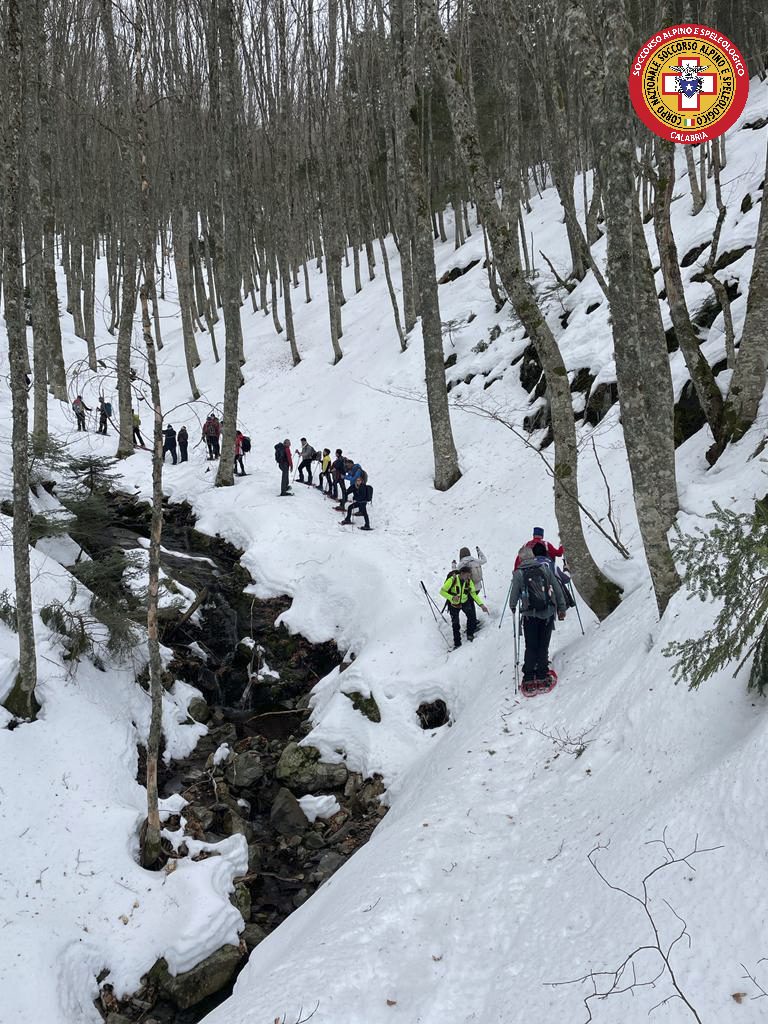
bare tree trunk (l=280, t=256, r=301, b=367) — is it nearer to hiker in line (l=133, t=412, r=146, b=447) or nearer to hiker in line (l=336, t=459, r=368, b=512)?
hiker in line (l=133, t=412, r=146, b=447)

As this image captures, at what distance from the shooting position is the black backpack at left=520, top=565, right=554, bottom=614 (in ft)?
22.0

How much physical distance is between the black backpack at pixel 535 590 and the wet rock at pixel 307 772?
11.1 ft

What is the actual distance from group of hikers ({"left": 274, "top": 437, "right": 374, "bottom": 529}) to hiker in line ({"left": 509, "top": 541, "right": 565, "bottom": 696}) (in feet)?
22.5

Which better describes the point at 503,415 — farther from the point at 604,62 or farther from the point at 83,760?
the point at 83,760

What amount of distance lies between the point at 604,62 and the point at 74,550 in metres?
10.5

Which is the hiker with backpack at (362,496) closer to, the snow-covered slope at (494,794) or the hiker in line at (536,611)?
the snow-covered slope at (494,794)

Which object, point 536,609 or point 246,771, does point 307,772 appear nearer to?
point 246,771

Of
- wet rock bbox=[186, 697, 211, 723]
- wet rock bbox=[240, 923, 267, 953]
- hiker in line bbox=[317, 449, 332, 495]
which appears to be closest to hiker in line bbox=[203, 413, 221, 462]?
hiker in line bbox=[317, 449, 332, 495]

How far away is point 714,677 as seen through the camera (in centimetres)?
416

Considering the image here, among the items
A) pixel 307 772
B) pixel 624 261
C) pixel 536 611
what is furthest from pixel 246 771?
pixel 624 261

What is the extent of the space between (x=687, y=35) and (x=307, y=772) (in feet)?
34.3

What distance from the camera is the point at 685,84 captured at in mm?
7691

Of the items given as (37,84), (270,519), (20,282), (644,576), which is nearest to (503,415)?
(270,519)

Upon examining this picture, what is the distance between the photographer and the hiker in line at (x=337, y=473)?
15094 mm
